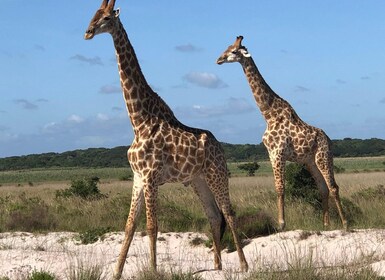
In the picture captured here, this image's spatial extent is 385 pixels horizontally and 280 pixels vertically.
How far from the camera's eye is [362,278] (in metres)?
8.64

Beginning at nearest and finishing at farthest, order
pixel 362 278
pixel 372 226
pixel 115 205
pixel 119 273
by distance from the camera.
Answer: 1. pixel 362 278
2. pixel 119 273
3. pixel 372 226
4. pixel 115 205

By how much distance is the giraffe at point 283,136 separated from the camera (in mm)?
14602

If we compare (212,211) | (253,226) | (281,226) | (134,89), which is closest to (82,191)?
(253,226)

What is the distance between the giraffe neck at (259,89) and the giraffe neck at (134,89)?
17.0 feet

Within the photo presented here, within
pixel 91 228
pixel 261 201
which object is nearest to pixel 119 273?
pixel 91 228

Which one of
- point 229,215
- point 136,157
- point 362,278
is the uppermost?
point 136,157

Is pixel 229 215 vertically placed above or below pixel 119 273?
above

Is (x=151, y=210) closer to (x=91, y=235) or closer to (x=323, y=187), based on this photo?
(x=91, y=235)

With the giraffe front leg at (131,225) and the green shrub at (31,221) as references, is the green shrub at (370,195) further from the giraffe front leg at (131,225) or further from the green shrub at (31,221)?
the giraffe front leg at (131,225)

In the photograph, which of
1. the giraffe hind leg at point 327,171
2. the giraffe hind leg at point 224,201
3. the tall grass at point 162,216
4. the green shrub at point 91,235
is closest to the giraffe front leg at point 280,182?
the tall grass at point 162,216

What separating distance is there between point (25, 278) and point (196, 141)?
10.2 ft

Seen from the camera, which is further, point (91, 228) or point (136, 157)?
point (91, 228)

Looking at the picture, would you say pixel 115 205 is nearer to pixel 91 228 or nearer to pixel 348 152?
pixel 91 228

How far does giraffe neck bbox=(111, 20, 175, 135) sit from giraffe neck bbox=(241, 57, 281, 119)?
5.19 meters
